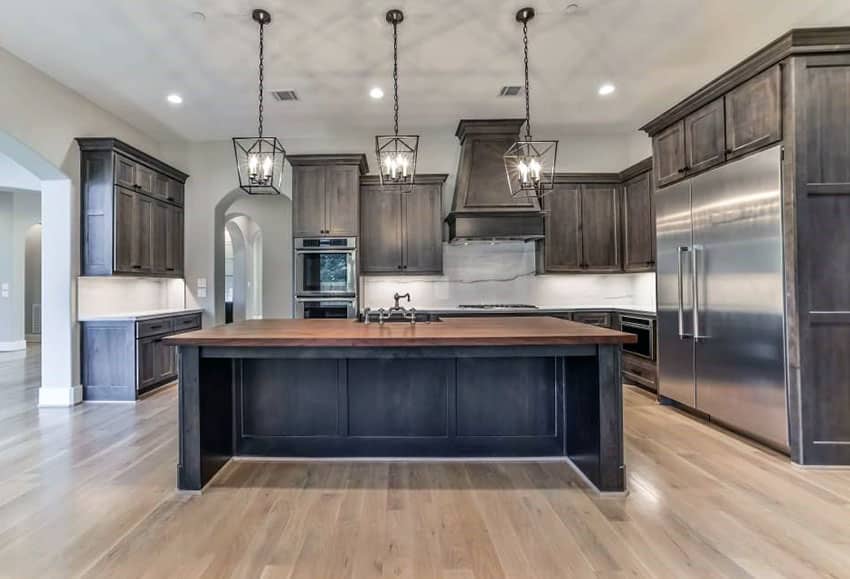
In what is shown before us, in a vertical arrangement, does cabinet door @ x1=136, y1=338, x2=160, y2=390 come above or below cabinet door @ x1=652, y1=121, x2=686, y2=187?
below

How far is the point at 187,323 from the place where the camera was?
18.8ft

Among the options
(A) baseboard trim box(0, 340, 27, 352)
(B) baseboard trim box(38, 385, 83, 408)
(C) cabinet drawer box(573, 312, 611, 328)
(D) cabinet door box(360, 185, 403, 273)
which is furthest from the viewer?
(A) baseboard trim box(0, 340, 27, 352)

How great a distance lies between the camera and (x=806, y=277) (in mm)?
2879

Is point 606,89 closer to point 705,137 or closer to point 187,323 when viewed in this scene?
point 705,137

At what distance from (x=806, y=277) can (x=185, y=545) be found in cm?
383

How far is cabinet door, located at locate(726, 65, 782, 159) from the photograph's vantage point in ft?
9.82

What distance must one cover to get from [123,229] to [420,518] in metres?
4.47

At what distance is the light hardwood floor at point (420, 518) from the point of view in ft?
6.22

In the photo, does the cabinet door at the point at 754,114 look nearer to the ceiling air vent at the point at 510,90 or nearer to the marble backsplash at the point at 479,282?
the ceiling air vent at the point at 510,90

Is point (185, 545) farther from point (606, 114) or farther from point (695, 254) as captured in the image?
point (606, 114)

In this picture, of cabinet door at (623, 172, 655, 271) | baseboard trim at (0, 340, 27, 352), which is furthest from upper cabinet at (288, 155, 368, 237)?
baseboard trim at (0, 340, 27, 352)

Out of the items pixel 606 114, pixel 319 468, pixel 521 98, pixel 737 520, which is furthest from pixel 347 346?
pixel 606 114

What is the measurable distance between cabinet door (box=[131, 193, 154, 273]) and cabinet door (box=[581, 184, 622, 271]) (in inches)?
207

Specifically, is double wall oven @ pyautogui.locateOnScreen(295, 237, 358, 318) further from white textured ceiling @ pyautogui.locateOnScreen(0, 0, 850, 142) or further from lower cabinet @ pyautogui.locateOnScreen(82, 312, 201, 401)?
lower cabinet @ pyautogui.locateOnScreen(82, 312, 201, 401)
